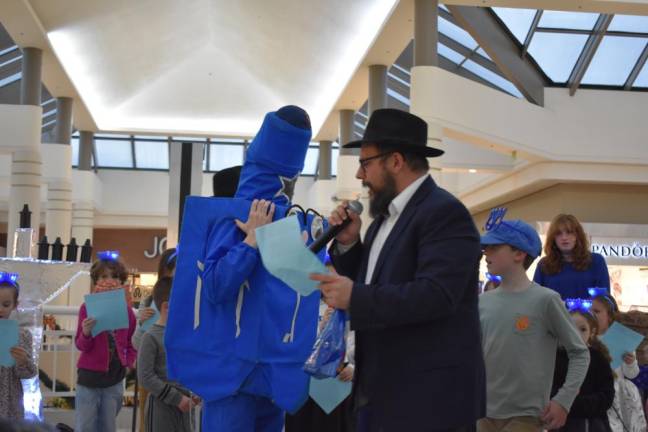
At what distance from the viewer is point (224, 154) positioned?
28219mm

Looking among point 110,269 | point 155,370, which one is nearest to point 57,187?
point 110,269

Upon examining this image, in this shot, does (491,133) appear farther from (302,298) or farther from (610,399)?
(302,298)

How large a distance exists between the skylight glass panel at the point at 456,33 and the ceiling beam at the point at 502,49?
83cm

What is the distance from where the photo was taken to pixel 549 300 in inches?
137

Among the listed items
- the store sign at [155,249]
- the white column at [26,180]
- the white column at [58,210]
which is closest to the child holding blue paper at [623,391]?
the white column at [26,180]

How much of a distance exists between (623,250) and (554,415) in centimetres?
1253

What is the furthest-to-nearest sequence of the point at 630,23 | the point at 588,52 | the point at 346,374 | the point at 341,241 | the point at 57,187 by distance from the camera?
the point at 57,187 → the point at 588,52 → the point at 630,23 → the point at 346,374 → the point at 341,241

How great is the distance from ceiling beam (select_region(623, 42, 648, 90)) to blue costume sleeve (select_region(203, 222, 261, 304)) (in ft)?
43.0

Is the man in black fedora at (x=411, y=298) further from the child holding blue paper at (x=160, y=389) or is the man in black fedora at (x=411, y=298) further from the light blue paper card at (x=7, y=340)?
the light blue paper card at (x=7, y=340)

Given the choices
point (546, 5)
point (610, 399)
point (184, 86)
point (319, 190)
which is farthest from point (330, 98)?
point (610, 399)

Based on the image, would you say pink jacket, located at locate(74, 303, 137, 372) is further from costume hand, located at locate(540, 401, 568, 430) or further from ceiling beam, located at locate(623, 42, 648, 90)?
ceiling beam, located at locate(623, 42, 648, 90)

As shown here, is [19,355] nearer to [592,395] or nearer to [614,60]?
[592,395]

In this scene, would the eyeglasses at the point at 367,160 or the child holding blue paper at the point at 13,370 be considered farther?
the child holding blue paper at the point at 13,370

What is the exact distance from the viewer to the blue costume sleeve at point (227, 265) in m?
2.64
